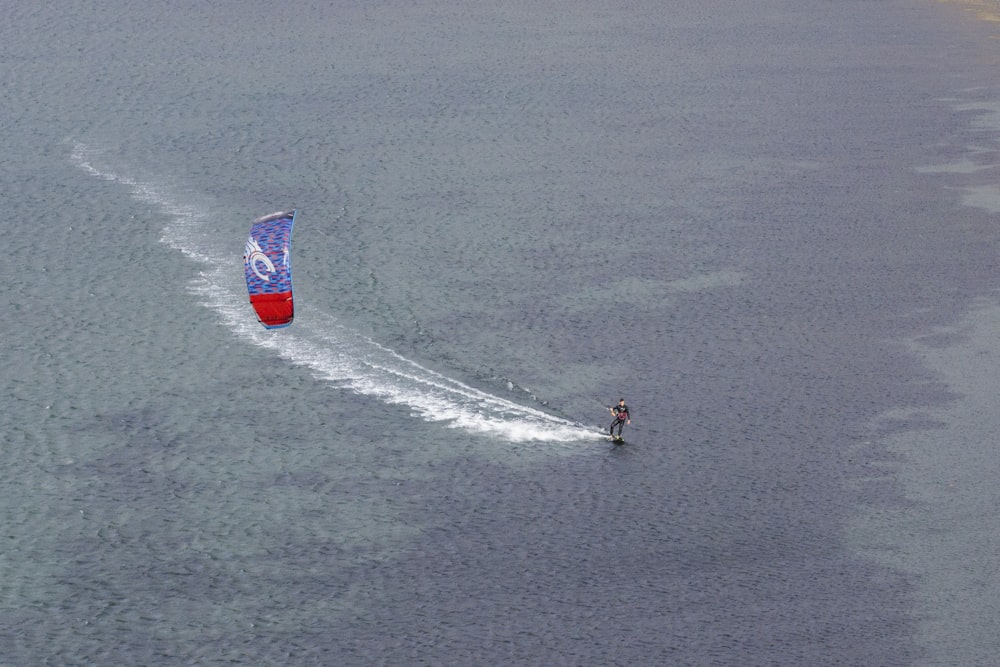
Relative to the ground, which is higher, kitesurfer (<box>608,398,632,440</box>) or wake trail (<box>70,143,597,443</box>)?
kitesurfer (<box>608,398,632,440</box>)

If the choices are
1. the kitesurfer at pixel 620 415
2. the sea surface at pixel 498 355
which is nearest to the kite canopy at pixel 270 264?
the sea surface at pixel 498 355

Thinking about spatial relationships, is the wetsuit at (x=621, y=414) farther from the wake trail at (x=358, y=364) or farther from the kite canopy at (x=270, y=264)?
the kite canopy at (x=270, y=264)

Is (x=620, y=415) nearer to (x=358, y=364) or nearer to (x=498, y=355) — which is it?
(x=498, y=355)

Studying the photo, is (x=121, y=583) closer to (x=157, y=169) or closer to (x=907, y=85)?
(x=157, y=169)

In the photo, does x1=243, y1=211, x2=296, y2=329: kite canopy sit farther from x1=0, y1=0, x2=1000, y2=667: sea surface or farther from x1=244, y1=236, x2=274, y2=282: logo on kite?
x1=0, y1=0, x2=1000, y2=667: sea surface

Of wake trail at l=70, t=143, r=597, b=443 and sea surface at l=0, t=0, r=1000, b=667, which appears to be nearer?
sea surface at l=0, t=0, r=1000, b=667

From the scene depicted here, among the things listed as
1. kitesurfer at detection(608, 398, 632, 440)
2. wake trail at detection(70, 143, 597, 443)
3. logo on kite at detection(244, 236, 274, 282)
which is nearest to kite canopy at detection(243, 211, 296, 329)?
logo on kite at detection(244, 236, 274, 282)
